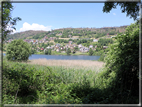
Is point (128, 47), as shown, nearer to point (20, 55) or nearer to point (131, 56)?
point (131, 56)

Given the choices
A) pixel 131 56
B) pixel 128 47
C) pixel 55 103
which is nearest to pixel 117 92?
pixel 131 56

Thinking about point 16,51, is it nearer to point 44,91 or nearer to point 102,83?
point 44,91

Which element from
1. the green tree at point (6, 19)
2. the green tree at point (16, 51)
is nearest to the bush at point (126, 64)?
the green tree at point (6, 19)

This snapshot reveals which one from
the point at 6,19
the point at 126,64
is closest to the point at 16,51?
the point at 6,19

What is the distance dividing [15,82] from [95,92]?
199 cm

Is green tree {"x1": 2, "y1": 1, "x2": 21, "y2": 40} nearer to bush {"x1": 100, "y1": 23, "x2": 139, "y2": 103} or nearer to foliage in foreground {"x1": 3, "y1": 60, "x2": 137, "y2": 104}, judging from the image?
foliage in foreground {"x1": 3, "y1": 60, "x2": 137, "y2": 104}

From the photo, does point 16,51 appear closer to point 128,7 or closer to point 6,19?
point 6,19

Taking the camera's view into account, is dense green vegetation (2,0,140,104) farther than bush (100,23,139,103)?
No

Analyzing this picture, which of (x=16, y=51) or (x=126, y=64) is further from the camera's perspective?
(x=16, y=51)

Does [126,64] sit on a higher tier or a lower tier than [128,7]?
lower

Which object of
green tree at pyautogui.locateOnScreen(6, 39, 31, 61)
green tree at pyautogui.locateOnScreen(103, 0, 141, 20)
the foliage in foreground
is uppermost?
green tree at pyautogui.locateOnScreen(103, 0, 141, 20)

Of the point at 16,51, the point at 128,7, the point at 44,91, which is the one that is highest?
the point at 128,7

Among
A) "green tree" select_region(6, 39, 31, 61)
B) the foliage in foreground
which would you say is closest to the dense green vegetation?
the foliage in foreground

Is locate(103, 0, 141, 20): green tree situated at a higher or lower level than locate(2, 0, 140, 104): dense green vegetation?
higher
